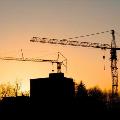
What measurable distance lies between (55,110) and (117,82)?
3532cm

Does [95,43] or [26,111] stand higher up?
[95,43]

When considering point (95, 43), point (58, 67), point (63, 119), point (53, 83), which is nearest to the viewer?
point (63, 119)

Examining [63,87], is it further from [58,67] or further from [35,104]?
[58,67]

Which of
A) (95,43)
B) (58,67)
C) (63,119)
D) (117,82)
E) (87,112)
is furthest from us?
(58,67)

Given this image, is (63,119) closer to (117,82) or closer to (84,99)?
(84,99)

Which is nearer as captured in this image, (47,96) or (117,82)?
(47,96)

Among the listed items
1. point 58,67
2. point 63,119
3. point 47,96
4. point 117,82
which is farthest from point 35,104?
point 58,67

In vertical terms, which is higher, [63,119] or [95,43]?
[95,43]

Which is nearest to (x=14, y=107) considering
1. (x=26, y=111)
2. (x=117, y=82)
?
(x=26, y=111)

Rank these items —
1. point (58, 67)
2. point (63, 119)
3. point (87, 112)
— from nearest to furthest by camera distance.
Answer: point (63, 119)
point (87, 112)
point (58, 67)

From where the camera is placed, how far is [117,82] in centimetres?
11444


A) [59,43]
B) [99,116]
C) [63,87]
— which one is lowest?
[99,116]

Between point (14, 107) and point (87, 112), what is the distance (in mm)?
16563

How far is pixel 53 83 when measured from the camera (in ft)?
303
